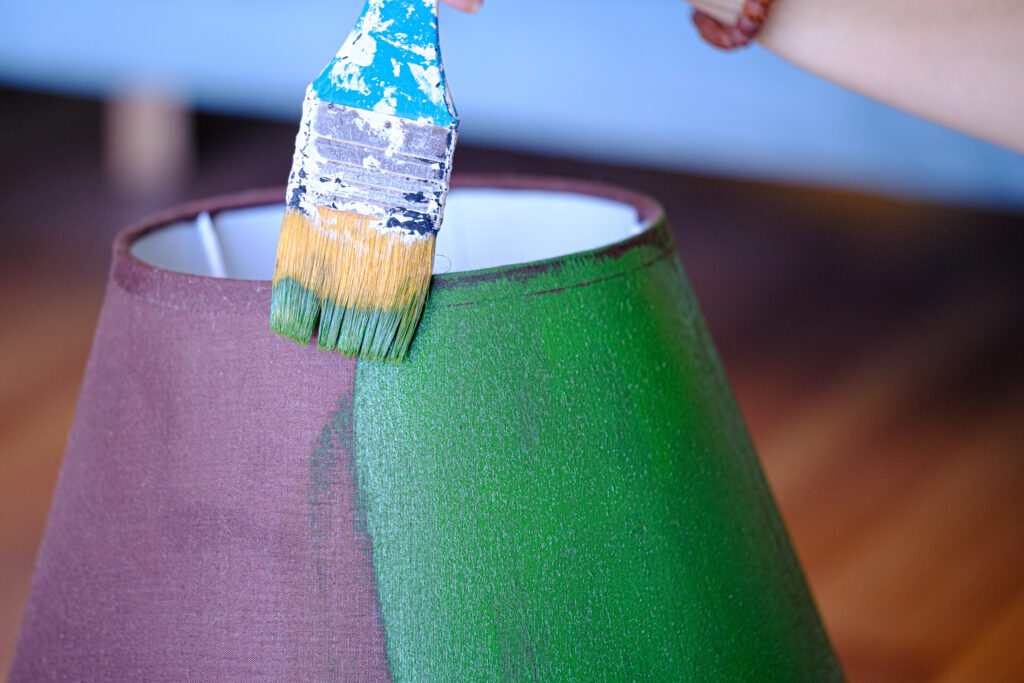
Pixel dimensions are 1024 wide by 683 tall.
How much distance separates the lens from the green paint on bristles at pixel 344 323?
42cm

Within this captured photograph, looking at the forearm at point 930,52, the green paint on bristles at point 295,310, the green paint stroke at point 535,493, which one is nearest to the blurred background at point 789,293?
the forearm at point 930,52

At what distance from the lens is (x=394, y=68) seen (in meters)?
0.41

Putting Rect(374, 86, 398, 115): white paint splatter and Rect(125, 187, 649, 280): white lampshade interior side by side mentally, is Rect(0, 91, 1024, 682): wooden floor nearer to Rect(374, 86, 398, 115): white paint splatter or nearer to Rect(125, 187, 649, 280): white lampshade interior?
Rect(125, 187, 649, 280): white lampshade interior

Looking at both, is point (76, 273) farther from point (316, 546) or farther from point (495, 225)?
point (316, 546)

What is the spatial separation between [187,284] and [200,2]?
1435 millimetres

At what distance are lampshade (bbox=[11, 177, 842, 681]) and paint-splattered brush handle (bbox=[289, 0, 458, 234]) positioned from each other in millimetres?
36

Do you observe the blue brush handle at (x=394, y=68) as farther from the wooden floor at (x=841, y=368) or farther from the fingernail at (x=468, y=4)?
the wooden floor at (x=841, y=368)

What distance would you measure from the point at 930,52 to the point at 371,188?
14.6 inches

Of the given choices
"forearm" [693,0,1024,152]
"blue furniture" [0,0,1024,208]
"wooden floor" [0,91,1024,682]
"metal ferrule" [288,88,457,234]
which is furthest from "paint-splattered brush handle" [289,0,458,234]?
"blue furniture" [0,0,1024,208]

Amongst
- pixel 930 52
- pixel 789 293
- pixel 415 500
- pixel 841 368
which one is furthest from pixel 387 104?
pixel 789 293

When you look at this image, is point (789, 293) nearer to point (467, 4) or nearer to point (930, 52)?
point (930, 52)

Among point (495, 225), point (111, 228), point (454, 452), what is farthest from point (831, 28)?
point (111, 228)

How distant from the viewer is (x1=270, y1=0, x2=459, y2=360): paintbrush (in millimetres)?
413

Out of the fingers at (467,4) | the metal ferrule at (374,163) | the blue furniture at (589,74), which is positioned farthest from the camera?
the blue furniture at (589,74)
